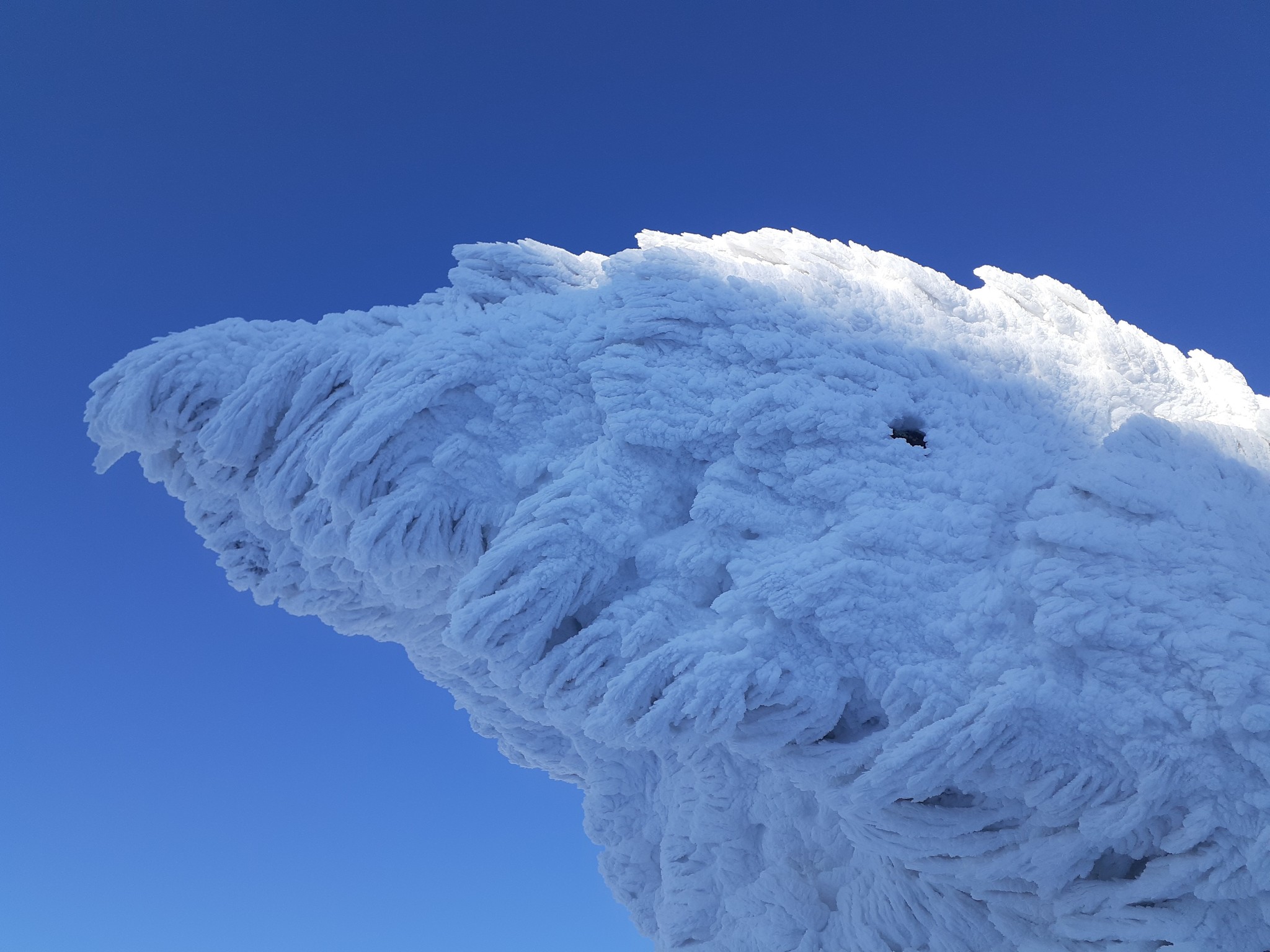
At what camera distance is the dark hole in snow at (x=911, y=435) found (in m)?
1.93

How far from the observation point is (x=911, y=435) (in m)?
1.94

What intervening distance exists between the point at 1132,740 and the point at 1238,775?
15 centimetres

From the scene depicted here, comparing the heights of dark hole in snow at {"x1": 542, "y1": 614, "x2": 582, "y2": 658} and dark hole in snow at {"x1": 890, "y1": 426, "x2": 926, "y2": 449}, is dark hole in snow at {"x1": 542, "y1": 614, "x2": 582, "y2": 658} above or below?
below

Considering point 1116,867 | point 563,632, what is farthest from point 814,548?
point 1116,867

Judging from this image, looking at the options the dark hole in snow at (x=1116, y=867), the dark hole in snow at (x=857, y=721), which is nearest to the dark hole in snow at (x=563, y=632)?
the dark hole in snow at (x=857, y=721)

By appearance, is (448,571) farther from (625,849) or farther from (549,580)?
(625,849)

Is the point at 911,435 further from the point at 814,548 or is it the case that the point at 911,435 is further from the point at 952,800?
the point at 952,800

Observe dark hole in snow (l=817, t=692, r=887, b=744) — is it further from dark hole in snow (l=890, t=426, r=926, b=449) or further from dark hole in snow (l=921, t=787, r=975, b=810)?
dark hole in snow (l=890, t=426, r=926, b=449)

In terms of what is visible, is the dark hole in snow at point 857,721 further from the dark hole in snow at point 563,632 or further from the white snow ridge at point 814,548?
the dark hole in snow at point 563,632

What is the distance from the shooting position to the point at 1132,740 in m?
1.50

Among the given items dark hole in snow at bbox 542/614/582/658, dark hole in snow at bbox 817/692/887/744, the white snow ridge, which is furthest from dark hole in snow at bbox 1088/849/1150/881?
dark hole in snow at bbox 542/614/582/658

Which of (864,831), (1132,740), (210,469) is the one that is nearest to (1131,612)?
(1132,740)

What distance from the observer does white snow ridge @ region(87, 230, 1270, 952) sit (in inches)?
60.3

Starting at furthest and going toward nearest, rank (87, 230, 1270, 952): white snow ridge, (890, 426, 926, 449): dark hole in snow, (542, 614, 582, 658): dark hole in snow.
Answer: (890, 426, 926, 449): dark hole in snow
(542, 614, 582, 658): dark hole in snow
(87, 230, 1270, 952): white snow ridge
